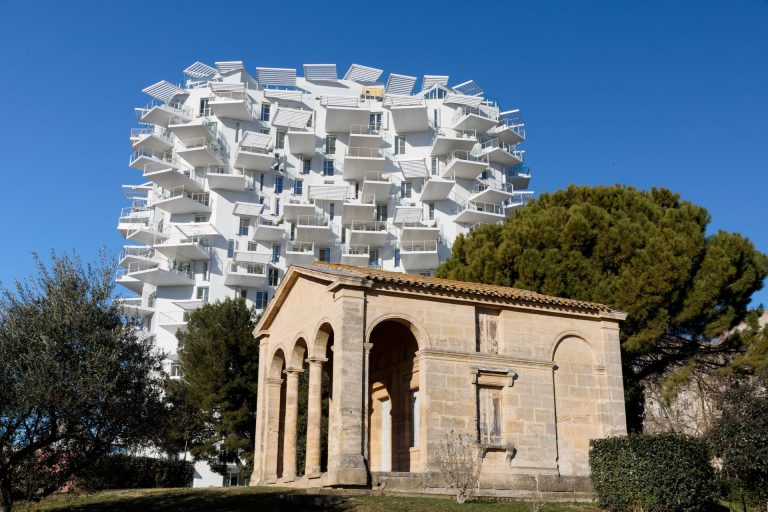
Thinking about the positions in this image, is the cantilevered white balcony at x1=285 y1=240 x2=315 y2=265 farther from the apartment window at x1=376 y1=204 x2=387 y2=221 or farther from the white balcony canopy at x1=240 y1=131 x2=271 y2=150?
the white balcony canopy at x1=240 y1=131 x2=271 y2=150

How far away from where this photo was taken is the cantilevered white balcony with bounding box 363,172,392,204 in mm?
73125

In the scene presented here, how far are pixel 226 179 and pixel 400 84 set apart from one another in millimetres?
21598

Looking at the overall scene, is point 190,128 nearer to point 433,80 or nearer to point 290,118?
point 290,118

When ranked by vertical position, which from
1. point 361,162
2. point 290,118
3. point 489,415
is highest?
point 290,118

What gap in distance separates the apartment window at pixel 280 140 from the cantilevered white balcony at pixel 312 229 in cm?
860

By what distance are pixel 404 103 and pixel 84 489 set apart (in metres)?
62.7

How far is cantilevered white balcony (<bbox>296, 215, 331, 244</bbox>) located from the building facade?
45.6 meters

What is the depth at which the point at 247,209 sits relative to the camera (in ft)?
231

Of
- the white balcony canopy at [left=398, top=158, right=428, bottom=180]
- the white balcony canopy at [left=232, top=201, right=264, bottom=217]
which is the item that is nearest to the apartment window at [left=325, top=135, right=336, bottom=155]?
the white balcony canopy at [left=398, top=158, right=428, bottom=180]

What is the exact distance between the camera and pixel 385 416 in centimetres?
2461

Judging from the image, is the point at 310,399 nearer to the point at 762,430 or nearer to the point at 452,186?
the point at 762,430

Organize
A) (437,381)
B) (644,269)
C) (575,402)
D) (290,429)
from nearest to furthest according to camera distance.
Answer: (437,381) < (575,402) < (290,429) < (644,269)

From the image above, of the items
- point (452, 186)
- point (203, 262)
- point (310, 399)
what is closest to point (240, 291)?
point (203, 262)

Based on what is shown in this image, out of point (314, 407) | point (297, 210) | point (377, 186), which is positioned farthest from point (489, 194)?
point (314, 407)
